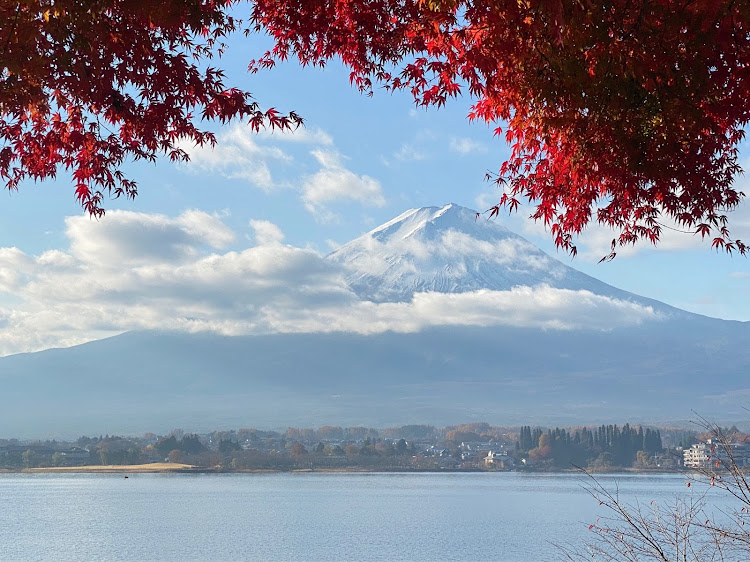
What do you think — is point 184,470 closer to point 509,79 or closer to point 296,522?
point 296,522

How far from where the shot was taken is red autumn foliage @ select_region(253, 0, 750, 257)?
4863 mm

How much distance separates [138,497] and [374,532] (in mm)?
36347

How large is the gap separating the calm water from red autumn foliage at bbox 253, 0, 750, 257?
86.8 feet

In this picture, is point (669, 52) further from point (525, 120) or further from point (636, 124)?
point (525, 120)

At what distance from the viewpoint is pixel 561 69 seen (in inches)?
202

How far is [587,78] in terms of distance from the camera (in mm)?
5145

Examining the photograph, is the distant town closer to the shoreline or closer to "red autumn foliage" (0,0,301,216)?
the shoreline

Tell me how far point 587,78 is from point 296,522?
4751cm

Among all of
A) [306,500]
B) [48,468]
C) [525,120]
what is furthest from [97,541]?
[48,468]

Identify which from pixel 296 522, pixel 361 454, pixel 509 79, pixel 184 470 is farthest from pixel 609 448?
pixel 509 79

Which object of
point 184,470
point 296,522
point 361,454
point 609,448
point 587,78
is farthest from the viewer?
point 361,454

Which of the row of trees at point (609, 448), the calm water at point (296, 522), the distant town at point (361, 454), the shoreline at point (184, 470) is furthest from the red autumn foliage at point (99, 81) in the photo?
the shoreline at point (184, 470)

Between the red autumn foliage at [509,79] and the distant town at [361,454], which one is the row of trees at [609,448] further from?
the red autumn foliage at [509,79]

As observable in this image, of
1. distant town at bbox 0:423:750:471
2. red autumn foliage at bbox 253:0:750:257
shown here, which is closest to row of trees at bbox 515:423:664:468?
distant town at bbox 0:423:750:471
